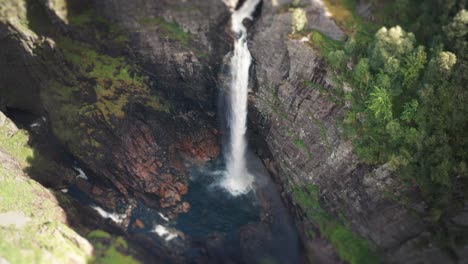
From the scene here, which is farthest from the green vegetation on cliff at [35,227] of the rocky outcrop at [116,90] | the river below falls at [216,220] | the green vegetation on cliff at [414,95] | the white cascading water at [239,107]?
the green vegetation on cliff at [414,95]

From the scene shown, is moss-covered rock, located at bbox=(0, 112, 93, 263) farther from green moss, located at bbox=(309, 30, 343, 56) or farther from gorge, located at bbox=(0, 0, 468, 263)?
green moss, located at bbox=(309, 30, 343, 56)

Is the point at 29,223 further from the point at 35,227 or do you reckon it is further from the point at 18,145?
the point at 18,145

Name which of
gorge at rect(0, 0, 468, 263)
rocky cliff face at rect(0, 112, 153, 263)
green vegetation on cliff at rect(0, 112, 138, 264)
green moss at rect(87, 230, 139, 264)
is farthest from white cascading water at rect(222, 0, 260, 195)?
green vegetation on cliff at rect(0, 112, 138, 264)

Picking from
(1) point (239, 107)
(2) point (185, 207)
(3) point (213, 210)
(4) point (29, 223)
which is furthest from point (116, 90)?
(3) point (213, 210)

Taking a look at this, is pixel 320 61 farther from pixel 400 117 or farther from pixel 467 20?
pixel 467 20

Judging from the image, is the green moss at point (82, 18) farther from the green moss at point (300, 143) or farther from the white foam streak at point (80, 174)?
the green moss at point (300, 143)

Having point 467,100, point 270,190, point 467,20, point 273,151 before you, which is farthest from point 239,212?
point 467,20
